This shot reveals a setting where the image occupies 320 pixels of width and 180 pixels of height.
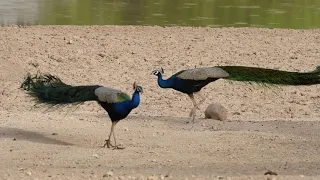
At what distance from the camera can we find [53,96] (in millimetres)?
10180

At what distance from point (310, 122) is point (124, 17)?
14481 mm

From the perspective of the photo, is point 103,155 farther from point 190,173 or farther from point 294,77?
point 294,77

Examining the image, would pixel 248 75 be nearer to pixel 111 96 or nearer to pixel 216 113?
pixel 216 113

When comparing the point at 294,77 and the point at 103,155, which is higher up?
the point at 294,77

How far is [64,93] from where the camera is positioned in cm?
1012

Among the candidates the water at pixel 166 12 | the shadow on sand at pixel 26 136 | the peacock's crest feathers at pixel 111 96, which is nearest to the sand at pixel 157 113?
the shadow on sand at pixel 26 136

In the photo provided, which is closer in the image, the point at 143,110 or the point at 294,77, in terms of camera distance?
the point at 294,77

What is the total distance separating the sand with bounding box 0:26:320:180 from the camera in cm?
873

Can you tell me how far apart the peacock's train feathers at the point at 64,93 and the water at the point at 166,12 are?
42.7 feet

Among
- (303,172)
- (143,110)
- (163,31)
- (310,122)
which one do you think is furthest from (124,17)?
(303,172)

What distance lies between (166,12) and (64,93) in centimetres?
1756

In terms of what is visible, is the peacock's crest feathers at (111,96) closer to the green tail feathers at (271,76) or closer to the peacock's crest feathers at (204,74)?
the peacock's crest feathers at (204,74)

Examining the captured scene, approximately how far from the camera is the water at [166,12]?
80.3 ft

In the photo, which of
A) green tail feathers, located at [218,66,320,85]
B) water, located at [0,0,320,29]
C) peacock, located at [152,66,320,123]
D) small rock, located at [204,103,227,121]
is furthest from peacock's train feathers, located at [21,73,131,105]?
water, located at [0,0,320,29]
